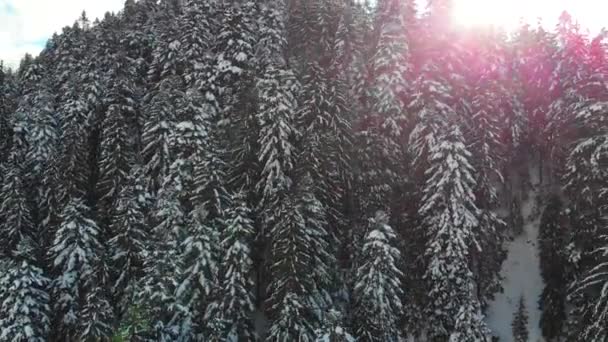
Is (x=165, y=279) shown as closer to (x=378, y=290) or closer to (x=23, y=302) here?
(x=23, y=302)

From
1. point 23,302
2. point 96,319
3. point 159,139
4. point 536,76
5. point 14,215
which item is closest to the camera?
point 96,319

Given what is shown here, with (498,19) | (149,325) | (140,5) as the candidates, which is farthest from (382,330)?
(140,5)

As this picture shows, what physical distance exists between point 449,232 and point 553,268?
1205 cm

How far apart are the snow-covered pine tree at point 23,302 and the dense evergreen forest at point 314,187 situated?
17 centimetres

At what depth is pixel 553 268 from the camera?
148ft

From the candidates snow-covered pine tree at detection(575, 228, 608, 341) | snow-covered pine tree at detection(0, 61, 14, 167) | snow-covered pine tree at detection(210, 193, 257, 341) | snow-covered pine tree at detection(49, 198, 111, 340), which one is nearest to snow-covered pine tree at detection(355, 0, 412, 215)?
snow-covered pine tree at detection(210, 193, 257, 341)

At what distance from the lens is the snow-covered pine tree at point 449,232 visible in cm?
3881

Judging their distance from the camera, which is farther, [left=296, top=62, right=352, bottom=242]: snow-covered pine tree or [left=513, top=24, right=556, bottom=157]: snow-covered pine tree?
[left=513, top=24, right=556, bottom=157]: snow-covered pine tree

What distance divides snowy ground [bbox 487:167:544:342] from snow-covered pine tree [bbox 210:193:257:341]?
21498 millimetres

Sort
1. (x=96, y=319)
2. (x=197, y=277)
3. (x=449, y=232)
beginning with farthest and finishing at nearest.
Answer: (x=449, y=232)
(x=96, y=319)
(x=197, y=277)

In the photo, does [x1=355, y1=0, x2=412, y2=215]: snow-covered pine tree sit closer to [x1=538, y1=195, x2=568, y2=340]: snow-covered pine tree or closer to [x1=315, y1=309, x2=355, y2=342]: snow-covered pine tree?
[x1=315, y1=309, x2=355, y2=342]: snow-covered pine tree

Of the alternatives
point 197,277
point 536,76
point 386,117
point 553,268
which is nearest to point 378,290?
point 197,277

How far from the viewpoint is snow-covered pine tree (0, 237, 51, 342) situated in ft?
130

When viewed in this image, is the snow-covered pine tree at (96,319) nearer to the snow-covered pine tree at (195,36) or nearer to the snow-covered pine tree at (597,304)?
the snow-covered pine tree at (195,36)
